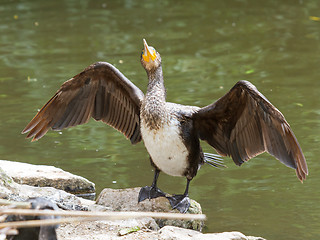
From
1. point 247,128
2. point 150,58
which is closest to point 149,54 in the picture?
point 150,58

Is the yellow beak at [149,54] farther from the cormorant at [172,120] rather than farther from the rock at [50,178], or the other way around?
the rock at [50,178]

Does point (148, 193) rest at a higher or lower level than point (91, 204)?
higher

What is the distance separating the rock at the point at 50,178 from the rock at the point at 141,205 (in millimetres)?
729

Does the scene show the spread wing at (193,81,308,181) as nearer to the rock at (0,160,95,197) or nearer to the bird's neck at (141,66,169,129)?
the bird's neck at (141,66,169,129)

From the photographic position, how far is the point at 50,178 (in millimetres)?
6340

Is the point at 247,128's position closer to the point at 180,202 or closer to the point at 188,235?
the point at 180,202

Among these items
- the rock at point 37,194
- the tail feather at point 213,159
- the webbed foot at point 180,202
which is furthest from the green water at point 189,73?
the rock at point 37,194

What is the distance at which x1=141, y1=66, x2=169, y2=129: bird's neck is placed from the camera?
5375 millimetres

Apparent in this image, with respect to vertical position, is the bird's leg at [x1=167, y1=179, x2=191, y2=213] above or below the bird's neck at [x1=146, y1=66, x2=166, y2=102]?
below

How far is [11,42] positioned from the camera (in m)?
12.6

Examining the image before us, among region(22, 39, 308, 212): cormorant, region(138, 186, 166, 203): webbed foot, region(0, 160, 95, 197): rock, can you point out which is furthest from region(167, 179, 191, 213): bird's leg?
region(0, 160, 95, 197): rock

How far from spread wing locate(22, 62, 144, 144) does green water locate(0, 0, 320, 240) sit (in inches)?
30.4

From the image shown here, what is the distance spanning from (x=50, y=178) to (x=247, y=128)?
205cm

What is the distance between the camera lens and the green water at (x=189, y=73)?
628cm
